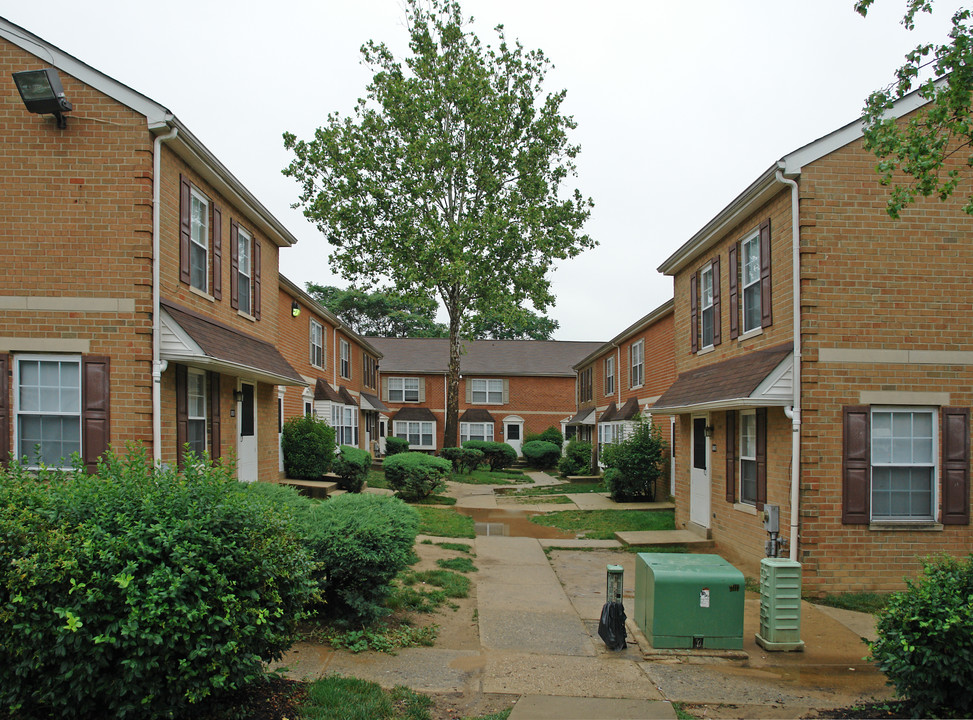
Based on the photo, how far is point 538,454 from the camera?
37.8 metres

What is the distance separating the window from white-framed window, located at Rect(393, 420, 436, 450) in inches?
748

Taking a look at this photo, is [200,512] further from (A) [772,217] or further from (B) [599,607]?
(A) [772,217]

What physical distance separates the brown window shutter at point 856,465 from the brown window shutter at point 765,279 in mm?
1823

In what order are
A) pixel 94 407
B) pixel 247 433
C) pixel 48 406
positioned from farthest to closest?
pixel 247 433 < pixel 48 406 < pixel 94 407

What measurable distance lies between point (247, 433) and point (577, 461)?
18993mm

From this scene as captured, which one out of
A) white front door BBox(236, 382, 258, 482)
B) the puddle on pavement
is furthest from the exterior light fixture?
the puddle on pavement

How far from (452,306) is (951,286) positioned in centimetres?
2029

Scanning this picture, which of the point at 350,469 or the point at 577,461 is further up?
the point at 350,469

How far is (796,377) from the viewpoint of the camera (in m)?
9.72

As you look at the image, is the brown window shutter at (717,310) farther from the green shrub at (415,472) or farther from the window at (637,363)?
the window at (637,363)

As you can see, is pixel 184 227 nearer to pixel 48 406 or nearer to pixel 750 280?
pixel 48 406

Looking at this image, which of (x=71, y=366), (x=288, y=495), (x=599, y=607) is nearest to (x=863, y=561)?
(x=599, y=607)

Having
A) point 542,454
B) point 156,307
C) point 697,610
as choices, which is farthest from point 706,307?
point 542,454

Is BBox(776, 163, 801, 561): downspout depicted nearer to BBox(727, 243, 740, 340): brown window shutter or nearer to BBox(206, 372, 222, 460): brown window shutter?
BBox(727, 243, 740, 340): brown window shutter
